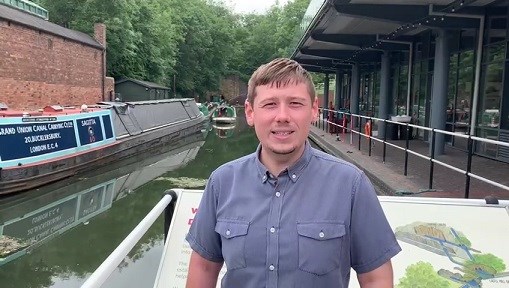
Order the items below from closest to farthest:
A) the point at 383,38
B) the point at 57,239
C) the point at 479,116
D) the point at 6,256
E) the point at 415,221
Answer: the point at 415,221
the point at 6,256
the point at 57,239
the point at 479,116
the point at 383,38

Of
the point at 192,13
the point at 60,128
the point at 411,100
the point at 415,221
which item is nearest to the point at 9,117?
the point at 60,128

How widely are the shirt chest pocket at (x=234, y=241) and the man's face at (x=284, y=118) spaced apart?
0.25 m

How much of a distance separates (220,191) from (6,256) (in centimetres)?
604

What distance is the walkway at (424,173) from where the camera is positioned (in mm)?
6793

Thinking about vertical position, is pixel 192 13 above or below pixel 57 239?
above

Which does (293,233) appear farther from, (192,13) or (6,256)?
(192,13)

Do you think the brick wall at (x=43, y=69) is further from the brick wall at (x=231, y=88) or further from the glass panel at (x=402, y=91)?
the brick wall at (x=231, y=88)

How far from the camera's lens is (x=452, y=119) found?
13445 millimetres

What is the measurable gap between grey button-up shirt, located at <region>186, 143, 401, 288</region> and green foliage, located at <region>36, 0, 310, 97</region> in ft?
86.2

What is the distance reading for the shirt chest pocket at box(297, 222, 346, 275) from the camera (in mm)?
1422

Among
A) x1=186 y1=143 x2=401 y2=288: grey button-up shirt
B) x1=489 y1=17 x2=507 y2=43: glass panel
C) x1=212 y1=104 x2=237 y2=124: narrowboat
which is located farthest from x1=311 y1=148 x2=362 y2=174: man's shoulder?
x1=212 y1=104 x2=237 y2=124: narrowboat

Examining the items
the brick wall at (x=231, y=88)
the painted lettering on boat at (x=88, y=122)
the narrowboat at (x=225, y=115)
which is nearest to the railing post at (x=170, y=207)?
the painted lettering on boat at (x=88, y=122)

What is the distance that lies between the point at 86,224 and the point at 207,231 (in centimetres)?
721

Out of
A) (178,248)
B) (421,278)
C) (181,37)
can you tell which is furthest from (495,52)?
(181,37)
